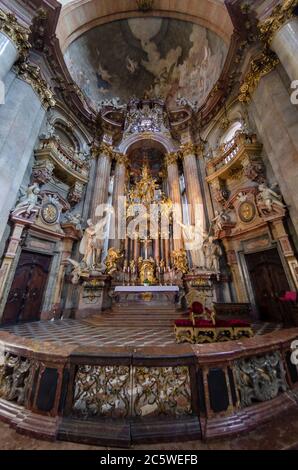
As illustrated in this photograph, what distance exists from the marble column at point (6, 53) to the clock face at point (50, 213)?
180 inches

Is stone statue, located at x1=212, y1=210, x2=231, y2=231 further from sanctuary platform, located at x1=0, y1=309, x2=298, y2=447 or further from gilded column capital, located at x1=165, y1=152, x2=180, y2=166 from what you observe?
sanctuary platform, located at x1=0, y1=309, x2=298, y2=447

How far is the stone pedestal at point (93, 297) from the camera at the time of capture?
7.87 metres

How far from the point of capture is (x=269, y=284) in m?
6.67

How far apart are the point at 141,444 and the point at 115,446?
25cm

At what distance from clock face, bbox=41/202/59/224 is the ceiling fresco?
990 centimetres

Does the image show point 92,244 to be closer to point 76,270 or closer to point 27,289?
point 76,270

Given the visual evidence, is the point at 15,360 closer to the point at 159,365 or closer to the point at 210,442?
the point at 159,365

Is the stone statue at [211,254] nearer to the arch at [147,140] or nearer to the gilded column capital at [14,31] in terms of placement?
the arch at [147,140]

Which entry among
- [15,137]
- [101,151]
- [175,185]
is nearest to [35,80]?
[15,137]

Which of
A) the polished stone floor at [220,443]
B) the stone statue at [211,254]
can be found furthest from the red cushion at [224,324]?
the stone statue at [211,254]

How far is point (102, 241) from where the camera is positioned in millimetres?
9516

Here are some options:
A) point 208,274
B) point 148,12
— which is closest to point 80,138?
point 148,12

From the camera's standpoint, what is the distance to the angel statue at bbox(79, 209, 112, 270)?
8.67 m

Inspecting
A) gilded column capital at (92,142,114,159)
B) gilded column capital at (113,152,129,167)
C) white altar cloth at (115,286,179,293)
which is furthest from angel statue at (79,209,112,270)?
gilded column capital at (113,152,129,167)
